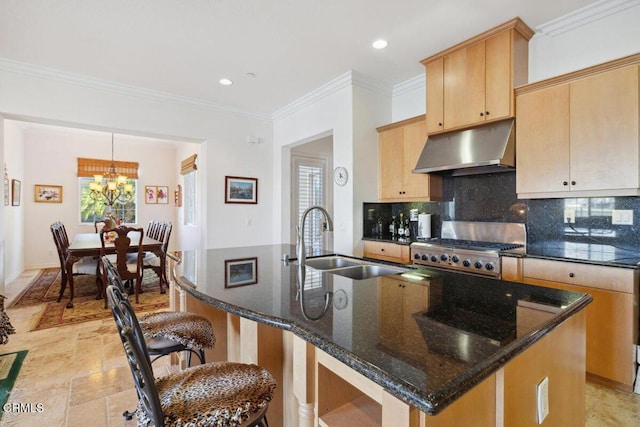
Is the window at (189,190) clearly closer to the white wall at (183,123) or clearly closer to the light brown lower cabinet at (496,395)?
the white wall at (183,123)

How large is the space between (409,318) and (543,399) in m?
0.52

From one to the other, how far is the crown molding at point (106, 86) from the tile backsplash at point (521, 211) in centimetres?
261

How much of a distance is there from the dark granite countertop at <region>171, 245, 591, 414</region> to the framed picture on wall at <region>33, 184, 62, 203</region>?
21.6ft

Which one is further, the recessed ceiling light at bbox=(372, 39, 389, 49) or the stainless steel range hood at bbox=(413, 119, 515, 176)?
the recessed ceiling light at bbox=(372, 39, 389, 49)

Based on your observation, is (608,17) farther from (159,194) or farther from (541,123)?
(159,194)

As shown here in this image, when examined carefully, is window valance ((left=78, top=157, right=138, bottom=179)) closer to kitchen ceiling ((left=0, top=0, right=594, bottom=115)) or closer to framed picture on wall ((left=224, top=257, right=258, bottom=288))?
kitchen ceiling ((left=0, top=0, right=594, bottom=115))

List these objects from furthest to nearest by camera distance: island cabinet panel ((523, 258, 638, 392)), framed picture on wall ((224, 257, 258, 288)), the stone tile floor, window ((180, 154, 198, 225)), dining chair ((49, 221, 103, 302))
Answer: window ((180, 154, 198, 225)) → dining chair ((49, 221, 103, 302)) → island cabinet panel ((523, 258, 638, 392)) → the stone tile floor → framed picture on wall ((224, 257, 258, 288))

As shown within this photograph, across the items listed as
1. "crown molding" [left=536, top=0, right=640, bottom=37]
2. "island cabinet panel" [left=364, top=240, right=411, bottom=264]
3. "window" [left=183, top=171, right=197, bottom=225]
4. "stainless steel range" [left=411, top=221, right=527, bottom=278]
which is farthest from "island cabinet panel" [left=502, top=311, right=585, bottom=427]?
"window" [left=183, top=171, right=197, bottom=225]

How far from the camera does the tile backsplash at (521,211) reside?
7.74 feet

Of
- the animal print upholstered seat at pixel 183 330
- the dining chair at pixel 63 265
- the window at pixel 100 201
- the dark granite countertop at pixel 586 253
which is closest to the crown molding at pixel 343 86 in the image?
the dark granite countertop at pixel 586 253

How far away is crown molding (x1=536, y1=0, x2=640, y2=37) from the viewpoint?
7.53ft

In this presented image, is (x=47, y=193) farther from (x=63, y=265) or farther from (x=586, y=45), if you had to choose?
(x=586, y=45)

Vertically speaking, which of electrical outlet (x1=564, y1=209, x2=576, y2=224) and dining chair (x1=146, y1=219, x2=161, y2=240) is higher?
electrical outlet (x1=564, y1=209, x2=576, y2=224)

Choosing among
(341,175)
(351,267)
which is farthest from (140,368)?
(341,175)
